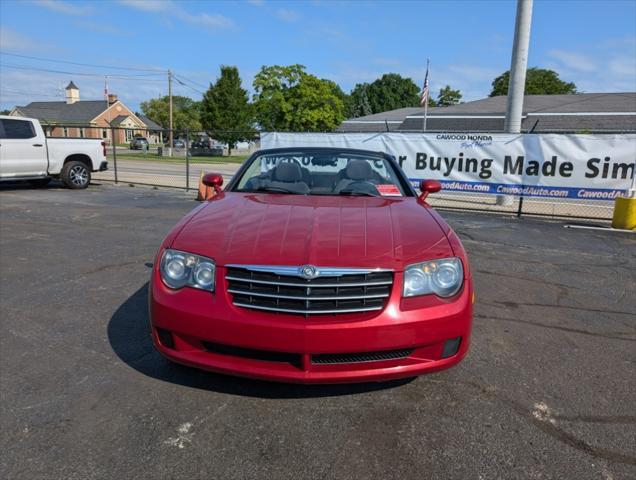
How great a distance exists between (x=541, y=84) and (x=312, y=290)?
6861 cm

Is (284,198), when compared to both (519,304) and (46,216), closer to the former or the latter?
(519,304)

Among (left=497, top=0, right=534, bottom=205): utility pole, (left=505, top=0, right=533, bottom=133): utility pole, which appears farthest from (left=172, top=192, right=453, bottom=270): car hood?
(left=505, top=0, right=533, bottom=133): utility pole

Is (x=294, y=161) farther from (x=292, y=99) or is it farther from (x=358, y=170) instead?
(x=292, y=99)

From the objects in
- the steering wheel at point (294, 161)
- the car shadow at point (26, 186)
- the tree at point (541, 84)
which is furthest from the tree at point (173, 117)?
the steering wheel at point (294, 161)

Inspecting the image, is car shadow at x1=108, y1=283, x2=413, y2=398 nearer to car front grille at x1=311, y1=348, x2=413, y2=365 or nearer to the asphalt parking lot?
the asphalt parking lot

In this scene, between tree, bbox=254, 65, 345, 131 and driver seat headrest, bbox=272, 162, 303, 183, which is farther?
tree, bbox=254, 65, 345, 131

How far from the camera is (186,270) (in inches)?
101

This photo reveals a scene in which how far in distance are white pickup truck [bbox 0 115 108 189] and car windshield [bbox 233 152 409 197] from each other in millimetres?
10677

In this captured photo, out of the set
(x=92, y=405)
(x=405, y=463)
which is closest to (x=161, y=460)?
(x=92, y=405)

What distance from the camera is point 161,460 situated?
Result: 2174 mm

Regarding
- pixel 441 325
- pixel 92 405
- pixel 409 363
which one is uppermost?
pixel 441 325

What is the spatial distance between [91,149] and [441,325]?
13926mm

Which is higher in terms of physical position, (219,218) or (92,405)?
(219,218)

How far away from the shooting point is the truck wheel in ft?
43.7
